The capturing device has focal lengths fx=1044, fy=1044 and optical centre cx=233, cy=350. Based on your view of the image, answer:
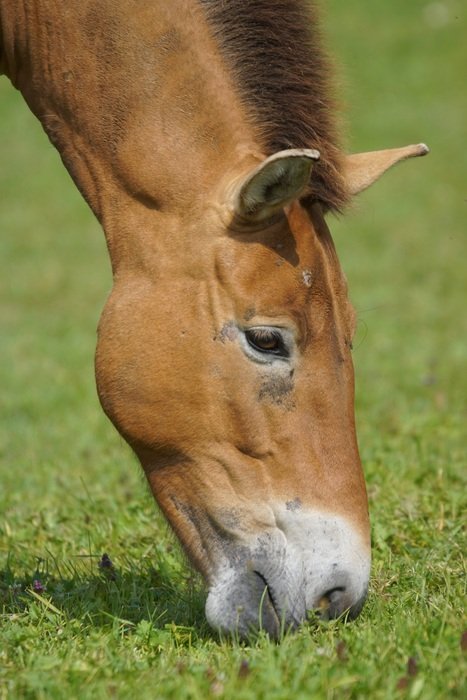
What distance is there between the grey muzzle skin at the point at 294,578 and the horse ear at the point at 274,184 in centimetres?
93

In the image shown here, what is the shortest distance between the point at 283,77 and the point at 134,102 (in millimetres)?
491

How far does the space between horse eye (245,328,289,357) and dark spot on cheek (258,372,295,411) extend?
8 centimetres

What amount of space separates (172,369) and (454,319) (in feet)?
21.2

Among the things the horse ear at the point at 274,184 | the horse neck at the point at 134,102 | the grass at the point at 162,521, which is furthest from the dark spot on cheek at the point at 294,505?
the horse neck at the point at 134,102

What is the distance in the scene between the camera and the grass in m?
2.81

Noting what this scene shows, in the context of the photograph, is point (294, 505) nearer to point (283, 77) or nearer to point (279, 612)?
point (279, 612)

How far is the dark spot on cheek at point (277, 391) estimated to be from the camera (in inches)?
125

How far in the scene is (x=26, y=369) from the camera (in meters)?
8.28

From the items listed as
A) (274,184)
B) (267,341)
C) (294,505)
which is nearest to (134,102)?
(274,184)

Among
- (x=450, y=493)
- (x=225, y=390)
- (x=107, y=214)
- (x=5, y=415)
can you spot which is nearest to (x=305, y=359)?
(x=225, y=390)

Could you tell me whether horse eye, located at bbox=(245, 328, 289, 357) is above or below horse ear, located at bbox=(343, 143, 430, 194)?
below

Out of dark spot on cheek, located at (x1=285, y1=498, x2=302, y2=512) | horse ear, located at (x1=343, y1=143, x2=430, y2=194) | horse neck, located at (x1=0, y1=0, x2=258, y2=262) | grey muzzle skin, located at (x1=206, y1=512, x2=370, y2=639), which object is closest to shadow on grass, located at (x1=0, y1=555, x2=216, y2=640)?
grey muzzle skin, located at (x1=206, y1=512, x2=370, y2=639)

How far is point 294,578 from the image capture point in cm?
305

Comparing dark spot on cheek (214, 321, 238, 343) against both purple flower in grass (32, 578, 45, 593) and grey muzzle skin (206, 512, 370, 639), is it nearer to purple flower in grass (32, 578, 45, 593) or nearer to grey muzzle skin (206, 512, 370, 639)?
grey muzzle skin (206, 512, 370, 639)
